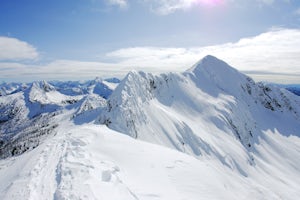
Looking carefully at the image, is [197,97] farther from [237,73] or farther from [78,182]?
[78,182]

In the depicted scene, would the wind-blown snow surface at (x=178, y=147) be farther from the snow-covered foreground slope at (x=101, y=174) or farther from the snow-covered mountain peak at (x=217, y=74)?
the snow-covered mountain peak at (x=217, y=74)

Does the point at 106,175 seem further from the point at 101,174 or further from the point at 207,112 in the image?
the point at 207,112

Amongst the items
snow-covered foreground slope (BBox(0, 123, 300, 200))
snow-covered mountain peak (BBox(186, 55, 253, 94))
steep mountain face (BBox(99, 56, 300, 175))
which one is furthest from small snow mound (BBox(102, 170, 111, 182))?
snow-covered mountain peak (BBox(186, 55, 253, 94))

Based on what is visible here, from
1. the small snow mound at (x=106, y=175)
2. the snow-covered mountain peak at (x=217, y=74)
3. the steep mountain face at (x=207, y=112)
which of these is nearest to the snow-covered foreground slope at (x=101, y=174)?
the small snow mound at (x=106, y=175)

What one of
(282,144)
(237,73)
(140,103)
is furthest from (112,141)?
(237,73)

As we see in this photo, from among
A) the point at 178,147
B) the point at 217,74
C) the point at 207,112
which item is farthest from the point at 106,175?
the point at 217,74

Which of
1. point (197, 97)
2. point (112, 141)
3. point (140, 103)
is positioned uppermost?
point (112, 141)
